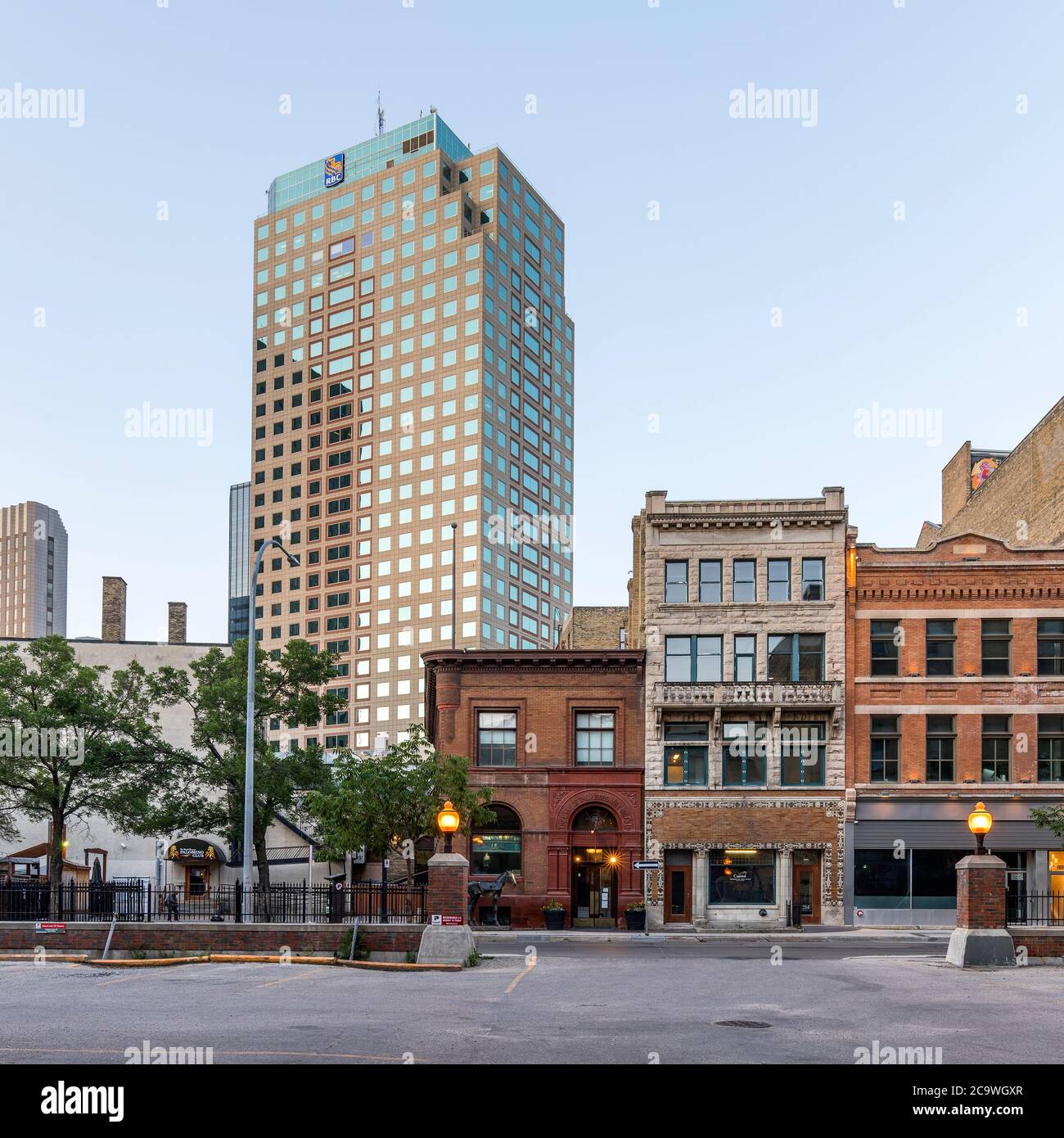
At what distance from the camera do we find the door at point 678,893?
44.9 meters

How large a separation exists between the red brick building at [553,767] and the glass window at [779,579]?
5.73 metres

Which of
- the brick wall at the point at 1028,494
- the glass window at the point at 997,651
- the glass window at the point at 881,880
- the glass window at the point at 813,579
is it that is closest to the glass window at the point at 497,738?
the glass window at the point at 813,579

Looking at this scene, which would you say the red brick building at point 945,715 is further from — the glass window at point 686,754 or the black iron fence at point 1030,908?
the glass window at point 686,754

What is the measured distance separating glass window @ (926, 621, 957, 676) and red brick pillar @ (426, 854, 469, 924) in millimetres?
25831

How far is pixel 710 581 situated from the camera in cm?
4662

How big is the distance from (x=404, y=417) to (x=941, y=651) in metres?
104

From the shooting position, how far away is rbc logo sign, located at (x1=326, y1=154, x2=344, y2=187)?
503ft

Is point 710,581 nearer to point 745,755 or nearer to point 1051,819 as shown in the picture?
point 745,755

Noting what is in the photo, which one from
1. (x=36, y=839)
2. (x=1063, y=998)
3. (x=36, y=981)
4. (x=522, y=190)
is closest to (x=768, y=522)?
(x=1063, y=998)

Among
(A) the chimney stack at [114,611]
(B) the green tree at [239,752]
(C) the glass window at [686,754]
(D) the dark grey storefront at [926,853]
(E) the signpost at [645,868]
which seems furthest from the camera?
(A) the chimney stack at [114,611]

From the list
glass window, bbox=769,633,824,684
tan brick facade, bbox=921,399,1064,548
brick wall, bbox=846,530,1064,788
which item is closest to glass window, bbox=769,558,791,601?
glass window, bbox=769,633,824,684

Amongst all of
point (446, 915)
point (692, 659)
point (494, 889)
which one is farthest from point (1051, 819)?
point (446, 915)

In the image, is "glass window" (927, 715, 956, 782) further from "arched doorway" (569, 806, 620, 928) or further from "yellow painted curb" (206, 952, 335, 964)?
"yellow painted curb" (206, 952, 335, 964)
